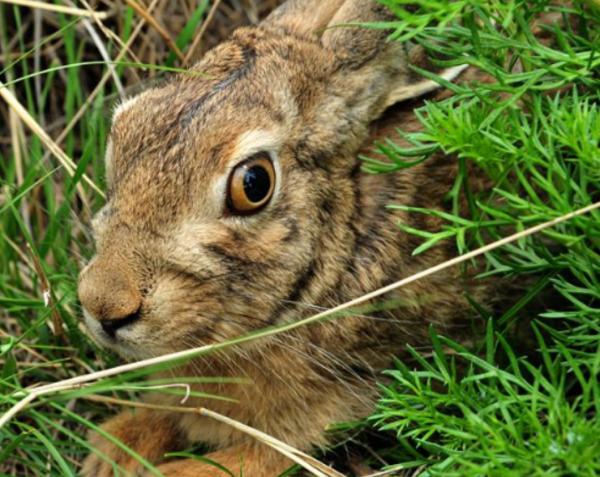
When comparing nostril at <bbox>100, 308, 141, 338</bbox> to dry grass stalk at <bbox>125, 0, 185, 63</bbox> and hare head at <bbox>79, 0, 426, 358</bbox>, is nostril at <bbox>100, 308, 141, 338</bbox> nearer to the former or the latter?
hare head at <bbox>79, 0, 426, 358</bbox>

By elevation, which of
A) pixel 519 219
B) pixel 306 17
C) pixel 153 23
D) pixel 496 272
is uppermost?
pixel 153 23

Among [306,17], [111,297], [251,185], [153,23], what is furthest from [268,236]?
[153,23]

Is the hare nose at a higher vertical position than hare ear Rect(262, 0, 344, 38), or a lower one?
lower

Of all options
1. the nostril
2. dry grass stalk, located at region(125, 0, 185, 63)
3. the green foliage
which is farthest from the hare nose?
dry grass stalk, located at region(125, 0, 185, 63)

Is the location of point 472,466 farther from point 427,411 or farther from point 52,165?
point 52,165

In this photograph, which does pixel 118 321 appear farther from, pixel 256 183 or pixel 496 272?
pixel 496 272
